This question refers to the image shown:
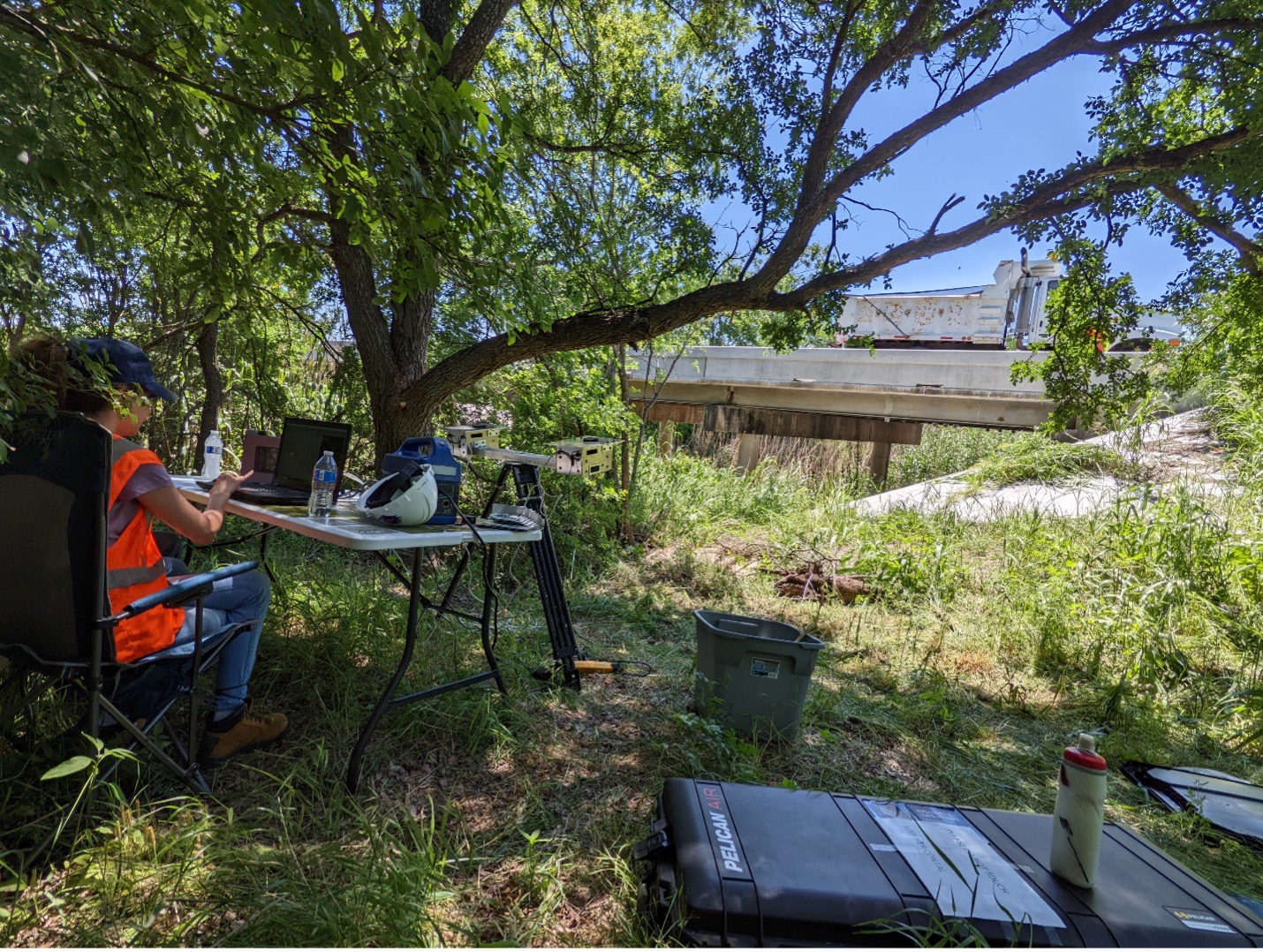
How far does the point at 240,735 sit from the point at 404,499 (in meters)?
1.07

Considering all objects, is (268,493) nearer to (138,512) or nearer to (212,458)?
(138,512)

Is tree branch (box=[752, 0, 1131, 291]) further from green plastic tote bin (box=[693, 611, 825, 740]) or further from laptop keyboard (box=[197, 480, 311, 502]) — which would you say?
laptop keyboard (box=[197, 480, 311, 502])

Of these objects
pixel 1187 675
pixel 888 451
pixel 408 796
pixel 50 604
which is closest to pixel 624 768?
pixel 408 796

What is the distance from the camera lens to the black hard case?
160 cm

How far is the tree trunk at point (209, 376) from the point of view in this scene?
202 inches

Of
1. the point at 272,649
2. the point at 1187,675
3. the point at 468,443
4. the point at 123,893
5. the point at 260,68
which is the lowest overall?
the point at 123,893

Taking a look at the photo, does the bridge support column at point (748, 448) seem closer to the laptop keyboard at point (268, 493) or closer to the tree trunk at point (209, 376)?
the tree trunk at point (209, 376)

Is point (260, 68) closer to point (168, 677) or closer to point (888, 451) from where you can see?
point (168, 677)

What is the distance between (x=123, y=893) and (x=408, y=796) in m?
0.85

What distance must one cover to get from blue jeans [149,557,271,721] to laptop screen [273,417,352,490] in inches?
27.7

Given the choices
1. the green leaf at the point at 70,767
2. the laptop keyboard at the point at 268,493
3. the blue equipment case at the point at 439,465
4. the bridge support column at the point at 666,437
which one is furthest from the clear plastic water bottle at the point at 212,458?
the bridge support column at the point at 666,437

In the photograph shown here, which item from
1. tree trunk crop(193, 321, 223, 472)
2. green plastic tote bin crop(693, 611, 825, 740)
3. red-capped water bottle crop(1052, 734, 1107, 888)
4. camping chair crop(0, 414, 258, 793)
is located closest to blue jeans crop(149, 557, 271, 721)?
camping chair crop(0, 414, 258, 793)

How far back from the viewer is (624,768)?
8.97 feet

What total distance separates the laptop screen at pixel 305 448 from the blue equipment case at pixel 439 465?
443 millimetres
